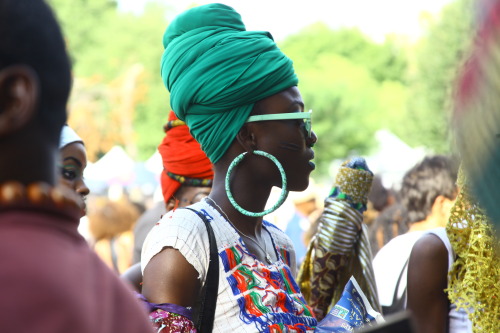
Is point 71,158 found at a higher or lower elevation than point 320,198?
higher

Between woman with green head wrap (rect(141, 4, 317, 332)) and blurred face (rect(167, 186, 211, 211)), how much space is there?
3.65 feet

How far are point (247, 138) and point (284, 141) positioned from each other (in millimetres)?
144

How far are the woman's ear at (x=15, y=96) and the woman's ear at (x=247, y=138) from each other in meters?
1.79

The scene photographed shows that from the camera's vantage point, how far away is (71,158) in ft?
10.9

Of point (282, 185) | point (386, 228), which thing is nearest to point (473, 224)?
point (282, 185)

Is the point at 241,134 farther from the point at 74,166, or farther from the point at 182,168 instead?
the point at 182,168

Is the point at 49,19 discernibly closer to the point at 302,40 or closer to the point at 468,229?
the point at 468,229

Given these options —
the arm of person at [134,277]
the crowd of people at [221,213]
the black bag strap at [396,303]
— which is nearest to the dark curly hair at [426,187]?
the crowd of people at [221,213]

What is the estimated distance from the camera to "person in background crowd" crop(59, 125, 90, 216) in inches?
129

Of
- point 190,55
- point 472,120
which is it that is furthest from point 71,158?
point 472,120

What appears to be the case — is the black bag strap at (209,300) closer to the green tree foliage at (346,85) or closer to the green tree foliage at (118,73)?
the green tree foliage at (118,73)

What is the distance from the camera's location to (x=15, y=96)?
112 centimetres

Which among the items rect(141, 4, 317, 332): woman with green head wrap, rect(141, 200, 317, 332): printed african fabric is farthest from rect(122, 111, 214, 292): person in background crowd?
rect(141, 200, 317, 332): printed african fabric

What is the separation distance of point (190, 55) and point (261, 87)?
298mm
